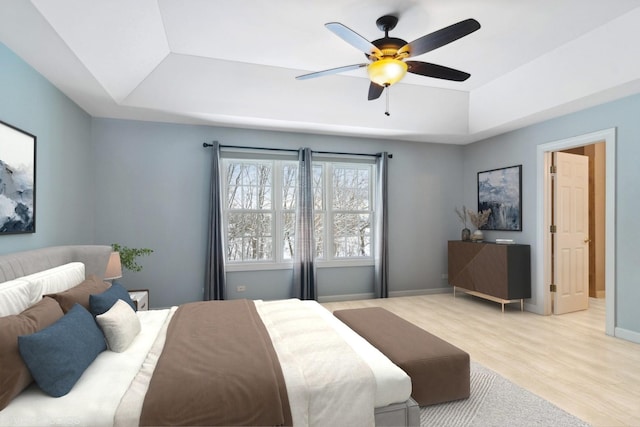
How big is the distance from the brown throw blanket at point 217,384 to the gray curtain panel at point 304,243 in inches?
111

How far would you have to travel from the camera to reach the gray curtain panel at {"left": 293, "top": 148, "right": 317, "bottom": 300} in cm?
491

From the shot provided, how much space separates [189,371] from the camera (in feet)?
5.43

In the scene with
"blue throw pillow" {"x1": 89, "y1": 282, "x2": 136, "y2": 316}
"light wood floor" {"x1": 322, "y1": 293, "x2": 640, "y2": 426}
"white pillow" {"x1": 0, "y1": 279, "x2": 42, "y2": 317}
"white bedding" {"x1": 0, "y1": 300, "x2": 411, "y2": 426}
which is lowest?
"light wood floor" {"x1": 322, "y1": 293, "x2": 640, "y2": 426}

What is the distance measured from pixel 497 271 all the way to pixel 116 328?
4.43 metres

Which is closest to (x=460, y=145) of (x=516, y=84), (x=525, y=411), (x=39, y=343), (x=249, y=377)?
(x=516, y=84)

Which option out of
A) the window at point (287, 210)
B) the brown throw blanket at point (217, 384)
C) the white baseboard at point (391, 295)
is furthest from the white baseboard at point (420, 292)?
the brown throw blanket at point (217, 384)

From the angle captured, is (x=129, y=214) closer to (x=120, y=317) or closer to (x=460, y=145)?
(x=120, y=317)

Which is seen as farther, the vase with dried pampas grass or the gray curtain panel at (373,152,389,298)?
the gray curtain panel at (373,152,389,298)

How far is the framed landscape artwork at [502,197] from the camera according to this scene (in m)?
4.80

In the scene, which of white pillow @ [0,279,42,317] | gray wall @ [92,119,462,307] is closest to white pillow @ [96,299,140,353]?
white pillow @ [0,279,42,317]

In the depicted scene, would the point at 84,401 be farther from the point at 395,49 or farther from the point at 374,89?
the point at 374,89

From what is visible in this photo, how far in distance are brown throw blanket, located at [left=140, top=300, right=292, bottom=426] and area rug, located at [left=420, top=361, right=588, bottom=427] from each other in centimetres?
105

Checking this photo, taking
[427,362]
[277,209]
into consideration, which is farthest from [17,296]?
[277,209]

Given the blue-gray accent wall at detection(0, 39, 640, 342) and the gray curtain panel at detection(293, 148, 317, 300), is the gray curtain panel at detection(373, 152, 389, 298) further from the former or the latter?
the gray curtain panel at detection(293, 148, 317, 300)
